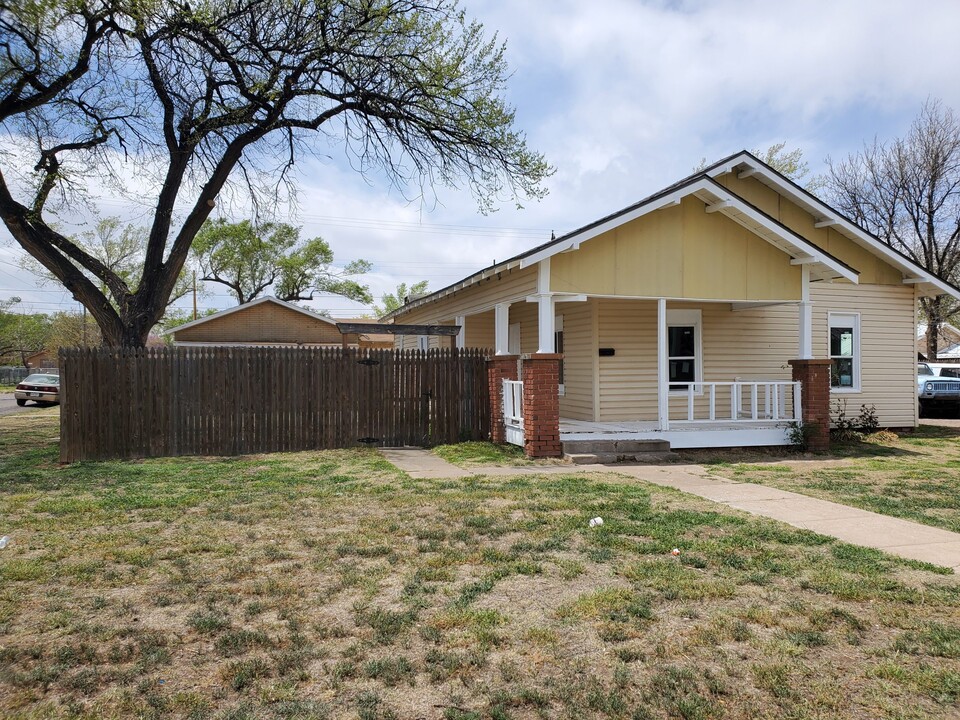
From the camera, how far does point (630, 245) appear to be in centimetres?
1213

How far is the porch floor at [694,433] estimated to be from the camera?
12.0 meters

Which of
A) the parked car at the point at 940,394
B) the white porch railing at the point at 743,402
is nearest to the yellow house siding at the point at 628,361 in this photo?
the white porch railing at the point at 743,402

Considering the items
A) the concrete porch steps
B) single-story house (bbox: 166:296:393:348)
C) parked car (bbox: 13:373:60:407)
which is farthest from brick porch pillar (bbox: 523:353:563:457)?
single-story house (bbox: 166:296:393:348)

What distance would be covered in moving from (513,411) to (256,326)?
2717 centimetres

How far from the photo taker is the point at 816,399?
508 inches

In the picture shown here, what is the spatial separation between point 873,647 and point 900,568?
172cm

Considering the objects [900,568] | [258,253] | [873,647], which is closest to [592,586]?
[873,647]

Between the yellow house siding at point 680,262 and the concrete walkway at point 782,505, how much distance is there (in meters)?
3.14

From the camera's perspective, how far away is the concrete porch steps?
37.1 ft

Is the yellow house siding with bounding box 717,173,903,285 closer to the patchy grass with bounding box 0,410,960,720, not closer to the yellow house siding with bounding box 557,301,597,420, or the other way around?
the yellow house siding with bounding box 557,301,597,420

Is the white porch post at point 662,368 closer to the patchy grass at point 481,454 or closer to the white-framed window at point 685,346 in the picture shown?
the white-framed window at point 685,346

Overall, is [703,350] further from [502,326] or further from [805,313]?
[502,326]

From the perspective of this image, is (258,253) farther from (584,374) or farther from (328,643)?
(328,643)

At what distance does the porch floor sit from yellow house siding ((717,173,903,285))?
4918 millimetres
